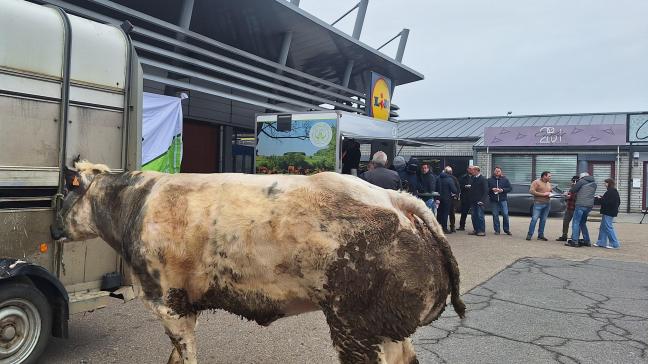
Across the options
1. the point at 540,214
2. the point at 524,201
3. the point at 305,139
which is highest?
the point at 305,139

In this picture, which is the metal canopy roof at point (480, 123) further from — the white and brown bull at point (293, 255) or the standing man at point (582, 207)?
the white and brown bull at point (293, 255)

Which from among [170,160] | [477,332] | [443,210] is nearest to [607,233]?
[443,210]

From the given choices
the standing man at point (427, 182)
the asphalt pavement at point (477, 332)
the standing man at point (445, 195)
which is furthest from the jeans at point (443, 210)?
the asphalt pavement at point (477, 332)

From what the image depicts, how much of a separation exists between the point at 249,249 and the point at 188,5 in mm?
8717

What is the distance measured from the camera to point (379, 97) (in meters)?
16.6

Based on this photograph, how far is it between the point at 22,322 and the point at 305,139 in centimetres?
676

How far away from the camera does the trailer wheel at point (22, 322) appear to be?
3510 millimetres

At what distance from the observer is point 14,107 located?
3.68m

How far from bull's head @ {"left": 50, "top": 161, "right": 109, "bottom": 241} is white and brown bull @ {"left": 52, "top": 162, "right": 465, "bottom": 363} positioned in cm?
45

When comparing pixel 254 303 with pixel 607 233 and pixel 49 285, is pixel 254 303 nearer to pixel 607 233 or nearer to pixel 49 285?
pixel 49 285

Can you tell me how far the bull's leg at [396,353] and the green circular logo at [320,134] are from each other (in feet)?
22.3

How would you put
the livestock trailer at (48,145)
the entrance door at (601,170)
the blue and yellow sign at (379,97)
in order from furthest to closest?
the entrance door at (601,170), the blue and yellow sign at (379,97), the livestock trailer at (48,145)

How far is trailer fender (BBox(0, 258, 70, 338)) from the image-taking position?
3492 millimetres

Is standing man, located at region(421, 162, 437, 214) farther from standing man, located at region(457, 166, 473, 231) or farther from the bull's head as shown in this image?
the bull's head
